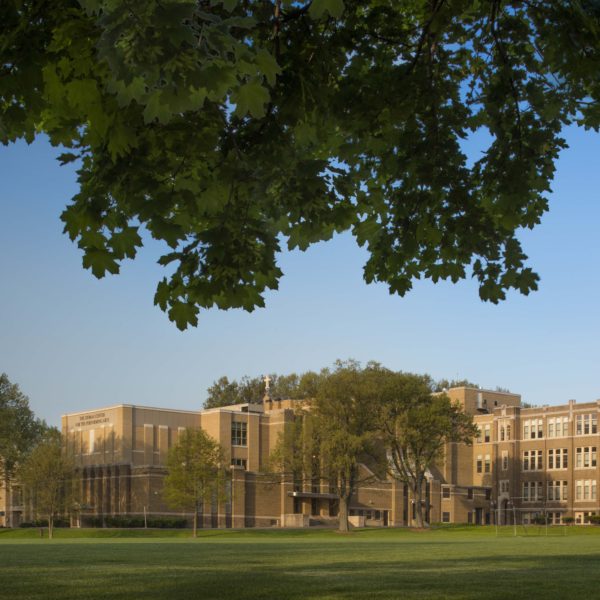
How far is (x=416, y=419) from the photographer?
7956cm

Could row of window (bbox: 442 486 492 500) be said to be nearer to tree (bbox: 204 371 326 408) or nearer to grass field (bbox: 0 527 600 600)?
tree (bbox: 204 371 326 408)

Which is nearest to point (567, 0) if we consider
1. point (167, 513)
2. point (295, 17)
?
point (295, 17)

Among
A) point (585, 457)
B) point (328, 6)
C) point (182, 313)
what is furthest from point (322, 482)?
point (328, 6)

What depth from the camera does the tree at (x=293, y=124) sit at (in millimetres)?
5512

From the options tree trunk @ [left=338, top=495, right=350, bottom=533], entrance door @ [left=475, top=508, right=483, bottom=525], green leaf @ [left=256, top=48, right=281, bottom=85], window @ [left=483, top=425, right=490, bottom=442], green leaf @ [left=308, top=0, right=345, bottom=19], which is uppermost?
green leaf @ [left=308, top=0, right=345, bottom=19]

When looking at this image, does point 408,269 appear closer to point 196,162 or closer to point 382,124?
point 382,124

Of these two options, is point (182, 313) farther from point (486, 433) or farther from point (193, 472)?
point (486, 433)

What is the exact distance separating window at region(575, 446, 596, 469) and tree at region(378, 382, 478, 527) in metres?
26.7

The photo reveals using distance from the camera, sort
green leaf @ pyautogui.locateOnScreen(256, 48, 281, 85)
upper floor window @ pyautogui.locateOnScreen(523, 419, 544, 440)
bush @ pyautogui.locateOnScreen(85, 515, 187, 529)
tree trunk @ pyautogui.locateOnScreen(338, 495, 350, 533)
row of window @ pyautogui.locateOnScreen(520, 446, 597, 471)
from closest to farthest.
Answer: green leaf @ pyautogui.locateOnScreen(256, 48, 281, 85)
tree trunk @ pyautogui.locateOnScreen(338, 495, 350, 533)
bush @ pyautogui.locateOnScreen(85, 515, 187, 529)
row of window @ pyautogui.locateOnScreen(520, 446, 597, 471)
upper floor window @ pyautogui.locateOnScreen(523, 419, 544, 440)

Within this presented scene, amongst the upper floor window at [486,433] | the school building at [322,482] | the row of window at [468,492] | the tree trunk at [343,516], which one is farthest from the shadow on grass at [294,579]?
the upper floor window at [486,433]

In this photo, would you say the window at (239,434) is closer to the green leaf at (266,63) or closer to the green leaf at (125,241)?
the green leaf at (125,241)

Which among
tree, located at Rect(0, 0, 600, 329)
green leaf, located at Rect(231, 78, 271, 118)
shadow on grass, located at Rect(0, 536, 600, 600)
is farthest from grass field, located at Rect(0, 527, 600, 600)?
green leaf, located at Rect(231, 78, 271, 118)

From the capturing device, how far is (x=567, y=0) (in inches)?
366

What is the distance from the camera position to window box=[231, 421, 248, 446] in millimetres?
98875
